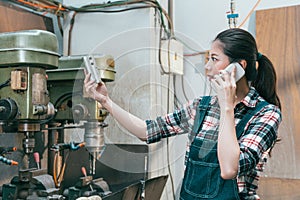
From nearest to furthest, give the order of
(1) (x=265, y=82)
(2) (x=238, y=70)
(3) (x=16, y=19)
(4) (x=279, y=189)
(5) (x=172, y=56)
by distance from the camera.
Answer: (2) (x=238, y=70)
(1) (x=265, y=82)
(3) (x=16, y=19)
(4) (x=279, y=189)
(5) (x=172, y=56)

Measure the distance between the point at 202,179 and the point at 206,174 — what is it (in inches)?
0.8

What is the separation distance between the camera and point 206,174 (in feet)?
3.63

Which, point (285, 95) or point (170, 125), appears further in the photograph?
point (285, 95)

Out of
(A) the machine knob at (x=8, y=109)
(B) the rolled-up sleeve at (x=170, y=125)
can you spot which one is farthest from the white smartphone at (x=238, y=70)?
(A) the machine knob at (x=8, y=109)

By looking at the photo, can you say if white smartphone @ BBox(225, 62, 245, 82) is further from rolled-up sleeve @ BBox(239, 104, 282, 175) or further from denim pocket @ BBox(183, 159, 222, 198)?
denim pocket @ BBox(183, 159, 222, 198)

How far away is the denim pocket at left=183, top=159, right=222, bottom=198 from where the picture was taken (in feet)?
3.58

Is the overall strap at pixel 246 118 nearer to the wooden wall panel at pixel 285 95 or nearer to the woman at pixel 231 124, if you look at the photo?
the woman at pixel 231 124

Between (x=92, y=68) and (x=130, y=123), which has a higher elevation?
(x=92, y=68)

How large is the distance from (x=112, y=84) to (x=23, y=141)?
0.55 metres

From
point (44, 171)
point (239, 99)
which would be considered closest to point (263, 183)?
point (239, 99)

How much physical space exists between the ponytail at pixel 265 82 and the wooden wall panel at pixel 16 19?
1119 mm

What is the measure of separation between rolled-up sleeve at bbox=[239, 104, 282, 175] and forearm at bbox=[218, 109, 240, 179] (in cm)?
3

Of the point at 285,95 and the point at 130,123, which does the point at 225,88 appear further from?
the point at 285,95

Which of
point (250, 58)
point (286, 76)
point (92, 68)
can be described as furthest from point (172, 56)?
point (250, 58)
